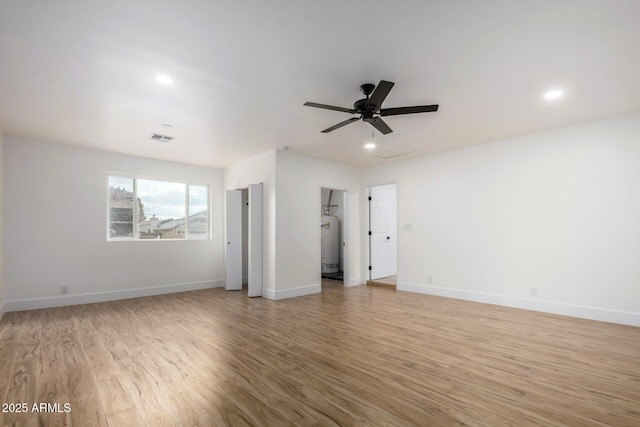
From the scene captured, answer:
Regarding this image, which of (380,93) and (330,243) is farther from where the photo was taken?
(330,243)

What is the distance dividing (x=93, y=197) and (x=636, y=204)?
8.47 meters

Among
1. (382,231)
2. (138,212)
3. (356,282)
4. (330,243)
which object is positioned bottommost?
(356,282)

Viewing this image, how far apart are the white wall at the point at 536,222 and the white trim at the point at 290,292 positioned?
1.90m

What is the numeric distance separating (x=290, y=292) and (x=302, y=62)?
416 cm

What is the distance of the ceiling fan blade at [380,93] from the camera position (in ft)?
8.60

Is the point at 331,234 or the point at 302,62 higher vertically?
the point at 302,62

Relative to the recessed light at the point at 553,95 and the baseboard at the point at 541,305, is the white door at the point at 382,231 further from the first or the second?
the recessed light at the point at 553,95

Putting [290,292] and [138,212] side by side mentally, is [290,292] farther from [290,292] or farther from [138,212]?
[138,212]

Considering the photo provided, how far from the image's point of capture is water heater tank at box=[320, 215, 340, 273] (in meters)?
8.25

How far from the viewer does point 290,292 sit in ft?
18.6

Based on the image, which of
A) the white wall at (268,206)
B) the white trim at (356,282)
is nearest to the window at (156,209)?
the white wall at (268,206)

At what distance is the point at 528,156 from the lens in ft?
15.7

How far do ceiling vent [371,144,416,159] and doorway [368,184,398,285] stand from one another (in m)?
1.25

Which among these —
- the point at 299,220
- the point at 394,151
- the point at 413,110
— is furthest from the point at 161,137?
the point at 394,151
